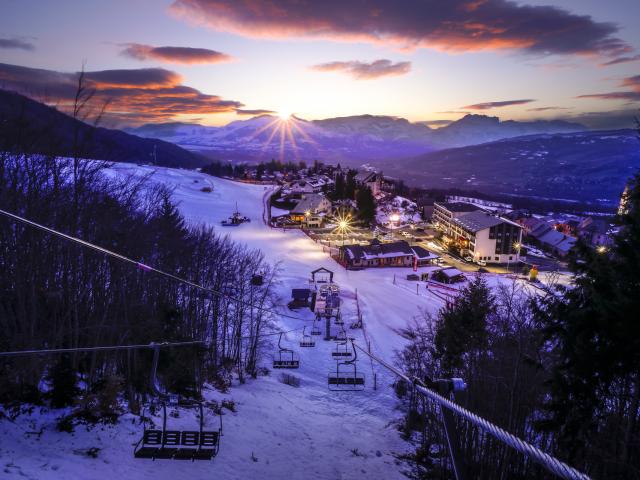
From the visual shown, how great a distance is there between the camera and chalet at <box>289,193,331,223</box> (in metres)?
66.1

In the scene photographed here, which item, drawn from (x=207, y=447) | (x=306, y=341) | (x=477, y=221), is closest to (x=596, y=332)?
(x=207, y=447)

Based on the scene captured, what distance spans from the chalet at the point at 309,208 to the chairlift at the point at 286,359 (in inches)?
1633

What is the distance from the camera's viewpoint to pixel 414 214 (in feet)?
265

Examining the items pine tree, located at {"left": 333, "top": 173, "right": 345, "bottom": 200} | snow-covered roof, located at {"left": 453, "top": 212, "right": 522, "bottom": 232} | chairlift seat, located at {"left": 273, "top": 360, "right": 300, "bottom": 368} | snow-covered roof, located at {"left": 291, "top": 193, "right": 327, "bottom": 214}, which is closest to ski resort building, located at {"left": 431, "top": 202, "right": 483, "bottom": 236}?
snow-covered roof, located at {"left": 453, "top": 212, "right": 522, "bottom": 232}

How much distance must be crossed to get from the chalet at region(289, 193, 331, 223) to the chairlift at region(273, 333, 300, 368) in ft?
136

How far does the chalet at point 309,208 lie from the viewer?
6612 cm

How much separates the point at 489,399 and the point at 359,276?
2914 centimetres

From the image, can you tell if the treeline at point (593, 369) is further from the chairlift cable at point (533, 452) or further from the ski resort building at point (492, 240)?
the ski resort building at point (492, 240)

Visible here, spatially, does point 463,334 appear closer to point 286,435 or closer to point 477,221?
point 286,435

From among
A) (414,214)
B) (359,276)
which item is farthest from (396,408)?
(414,214)

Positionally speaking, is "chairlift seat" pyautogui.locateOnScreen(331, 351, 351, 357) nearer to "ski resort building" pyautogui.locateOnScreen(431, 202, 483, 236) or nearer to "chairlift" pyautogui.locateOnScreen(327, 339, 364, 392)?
"chairlift" pyautogui.locateOnScreen(327, 339, 364, 392)

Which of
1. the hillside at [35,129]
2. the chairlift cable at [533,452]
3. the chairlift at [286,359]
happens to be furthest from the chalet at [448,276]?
the chairlift cable at [533,452]

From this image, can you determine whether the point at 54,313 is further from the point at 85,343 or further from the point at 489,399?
the point at 489,399

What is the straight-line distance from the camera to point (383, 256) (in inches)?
1864
